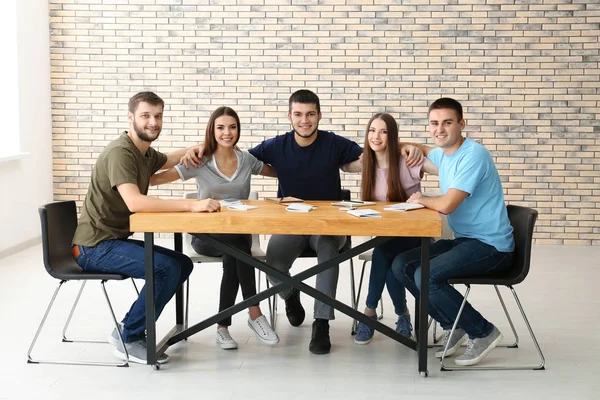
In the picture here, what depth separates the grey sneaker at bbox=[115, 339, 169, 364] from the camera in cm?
407

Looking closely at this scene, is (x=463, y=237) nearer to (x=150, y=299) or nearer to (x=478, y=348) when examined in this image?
(x=478, y=348)

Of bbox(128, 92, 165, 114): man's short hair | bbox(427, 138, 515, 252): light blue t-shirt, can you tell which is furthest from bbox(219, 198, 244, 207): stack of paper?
bbox(427, 138, 515, 252): light blue t-shirt

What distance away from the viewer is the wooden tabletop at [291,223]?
12.2 ft

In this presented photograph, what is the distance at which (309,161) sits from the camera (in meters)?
4.75

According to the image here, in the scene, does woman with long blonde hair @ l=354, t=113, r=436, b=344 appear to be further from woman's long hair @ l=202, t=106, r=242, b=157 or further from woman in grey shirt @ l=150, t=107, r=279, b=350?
woman's long hair @ l=202, t=106, r=242, b=157

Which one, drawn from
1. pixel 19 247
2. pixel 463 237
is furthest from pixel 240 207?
pixel 19 247

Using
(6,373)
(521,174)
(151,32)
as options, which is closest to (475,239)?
(6,373)

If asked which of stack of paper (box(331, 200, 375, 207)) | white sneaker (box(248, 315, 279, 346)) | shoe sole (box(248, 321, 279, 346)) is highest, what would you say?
stack of paper (box(331, 200, 375, 207))

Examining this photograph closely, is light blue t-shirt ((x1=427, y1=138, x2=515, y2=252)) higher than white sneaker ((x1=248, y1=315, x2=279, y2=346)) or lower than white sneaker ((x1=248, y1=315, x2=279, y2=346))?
higher

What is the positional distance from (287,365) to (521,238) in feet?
4.38

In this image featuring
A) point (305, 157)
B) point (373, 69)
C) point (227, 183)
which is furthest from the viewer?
point (373, 69)

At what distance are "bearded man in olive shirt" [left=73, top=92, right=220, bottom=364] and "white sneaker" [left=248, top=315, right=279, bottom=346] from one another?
501mm

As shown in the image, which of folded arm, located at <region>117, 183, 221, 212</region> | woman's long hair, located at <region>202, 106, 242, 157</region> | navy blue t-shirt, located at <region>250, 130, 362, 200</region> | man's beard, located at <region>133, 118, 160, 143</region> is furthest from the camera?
navy blue t-shirt, located at <region>250, 130, 362, 200</region>

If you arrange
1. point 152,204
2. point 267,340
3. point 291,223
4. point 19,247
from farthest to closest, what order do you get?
1. point 19,247
2. point 267,340
3. point 152,204
4. point 291,223
